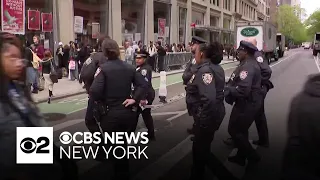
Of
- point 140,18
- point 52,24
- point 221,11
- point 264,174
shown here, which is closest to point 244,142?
point 264,174

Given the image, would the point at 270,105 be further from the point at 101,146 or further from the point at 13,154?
the point at 13,154

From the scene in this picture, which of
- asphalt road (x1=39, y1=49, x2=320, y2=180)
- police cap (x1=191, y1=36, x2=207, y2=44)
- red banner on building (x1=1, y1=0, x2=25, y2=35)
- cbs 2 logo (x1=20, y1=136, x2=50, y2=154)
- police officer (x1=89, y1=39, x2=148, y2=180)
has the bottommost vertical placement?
asphalt road (x1=39, y1=49, x2=320, y2=180)

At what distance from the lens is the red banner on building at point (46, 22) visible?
49.1ft

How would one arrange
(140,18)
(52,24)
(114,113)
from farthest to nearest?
(140,18) < (52,24) < (114,113)

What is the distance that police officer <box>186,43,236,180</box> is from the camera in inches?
117

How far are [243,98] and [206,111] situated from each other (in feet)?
2.99

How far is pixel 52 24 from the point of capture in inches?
617

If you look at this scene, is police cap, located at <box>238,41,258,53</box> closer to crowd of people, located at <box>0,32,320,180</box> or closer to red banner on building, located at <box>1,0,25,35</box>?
crowd of people, located at <box>0,32,320,180</box>

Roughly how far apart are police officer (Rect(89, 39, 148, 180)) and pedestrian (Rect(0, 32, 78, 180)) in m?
0.85

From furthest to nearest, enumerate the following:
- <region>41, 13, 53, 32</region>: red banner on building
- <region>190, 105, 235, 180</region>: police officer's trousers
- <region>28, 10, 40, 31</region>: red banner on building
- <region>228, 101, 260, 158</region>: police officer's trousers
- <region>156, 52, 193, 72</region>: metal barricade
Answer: <region>156, 52, 193, 72</region>: metal barricade
<region>41, 13, 53, 32</region>: red banner on building
<region>28, 10, 40, 31</region>: red banner on building
<region>228, 101, 260, 158</region>: police officer's trousers
<region>190, 105, 235, 180</region>: police officer's trousers

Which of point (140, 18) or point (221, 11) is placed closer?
point (221, 11)

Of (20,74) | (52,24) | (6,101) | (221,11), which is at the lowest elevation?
(6,101)

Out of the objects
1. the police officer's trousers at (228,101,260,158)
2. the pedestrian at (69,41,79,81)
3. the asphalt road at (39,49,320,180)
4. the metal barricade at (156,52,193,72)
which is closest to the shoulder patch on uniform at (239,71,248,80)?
the police officer's trousers at (228,101,260,158)

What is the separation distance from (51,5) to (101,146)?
1438 centimetres
